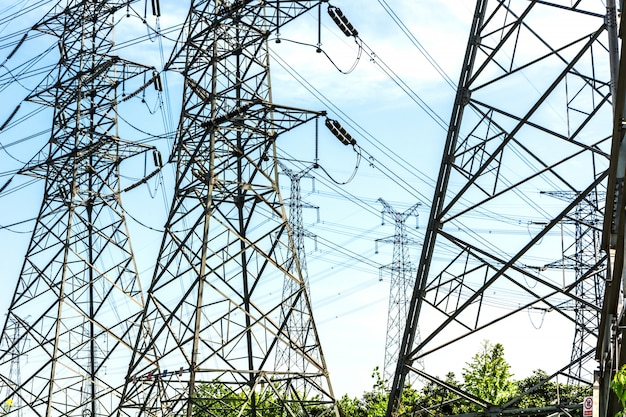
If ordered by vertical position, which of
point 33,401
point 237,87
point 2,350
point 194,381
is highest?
point 237,87

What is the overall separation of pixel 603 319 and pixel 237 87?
14.7 m

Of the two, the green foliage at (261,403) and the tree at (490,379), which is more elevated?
the tree at (490,379)

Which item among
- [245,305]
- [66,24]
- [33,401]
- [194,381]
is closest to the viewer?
[194,381]

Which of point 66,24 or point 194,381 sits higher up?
point 66,24

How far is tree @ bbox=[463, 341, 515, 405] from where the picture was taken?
33.0 metres

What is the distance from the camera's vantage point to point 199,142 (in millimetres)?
24031

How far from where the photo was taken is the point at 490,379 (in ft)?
109

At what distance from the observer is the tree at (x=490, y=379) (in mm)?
32969

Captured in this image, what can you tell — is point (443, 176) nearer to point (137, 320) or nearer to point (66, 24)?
point (137, 320)

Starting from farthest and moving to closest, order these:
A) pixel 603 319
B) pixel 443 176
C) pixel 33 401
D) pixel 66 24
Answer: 1. pixel 66 24
2. pixel 33 401
3. pixel 443 176
4. pixel 603 319

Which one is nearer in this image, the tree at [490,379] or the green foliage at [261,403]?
the green foliage at [261,403]

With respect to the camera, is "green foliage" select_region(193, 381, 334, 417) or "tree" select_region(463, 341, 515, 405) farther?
"tree" select_region(463, 341, 515, 405)

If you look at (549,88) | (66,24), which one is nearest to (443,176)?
(549,88)

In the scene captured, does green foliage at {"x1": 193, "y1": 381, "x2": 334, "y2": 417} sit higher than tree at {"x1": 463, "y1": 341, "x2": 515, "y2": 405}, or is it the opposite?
tree at {"x1": 463, "y1": 341, "x2": 515, "y2": 405}
